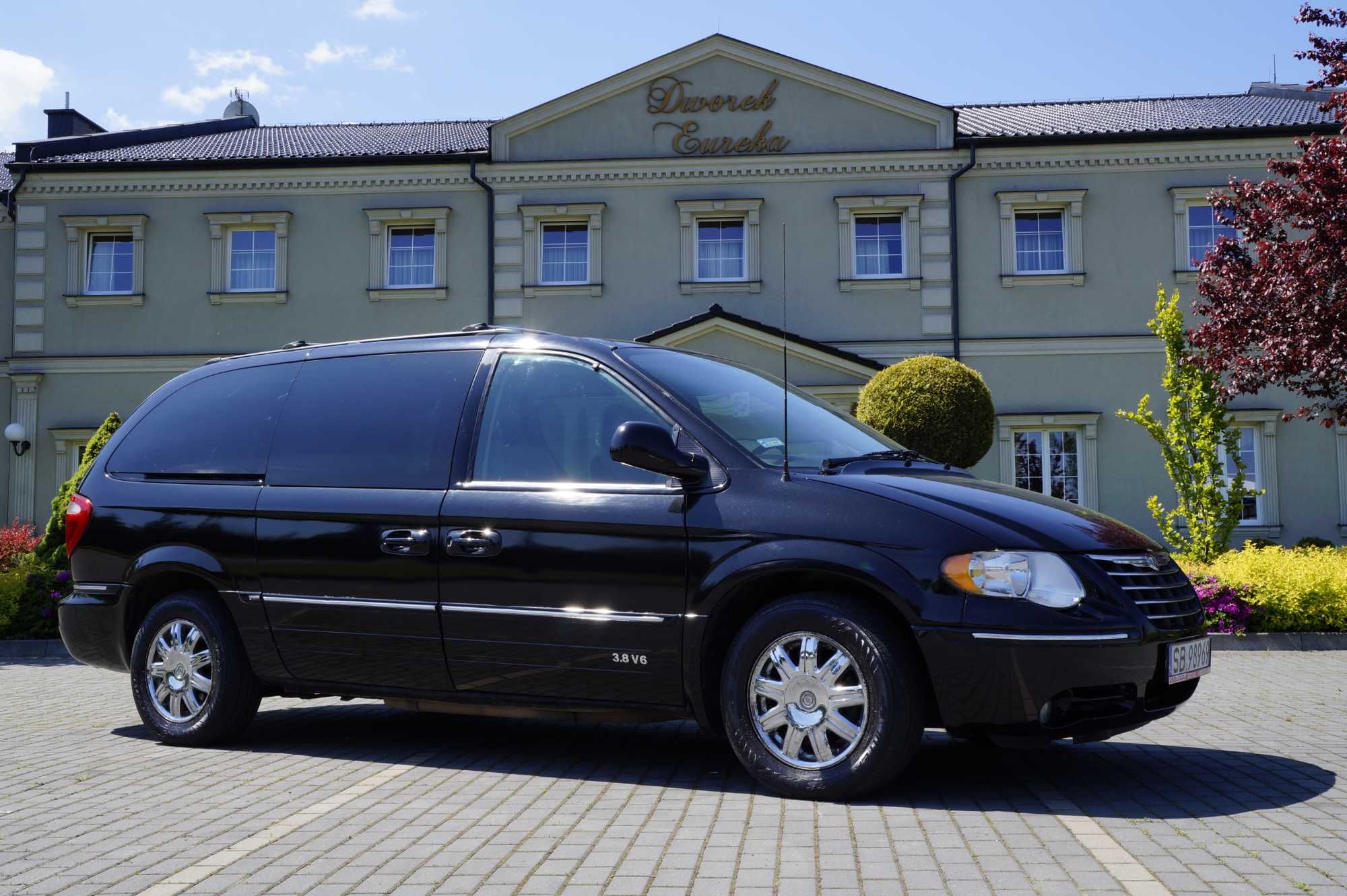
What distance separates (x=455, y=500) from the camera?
18.7 feet

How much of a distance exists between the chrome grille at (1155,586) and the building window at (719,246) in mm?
19781

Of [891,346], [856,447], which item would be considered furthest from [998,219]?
[856,447]

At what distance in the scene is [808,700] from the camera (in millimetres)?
4863

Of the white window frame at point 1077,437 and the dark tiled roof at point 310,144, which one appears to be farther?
the dark tiled roof at point 310,144

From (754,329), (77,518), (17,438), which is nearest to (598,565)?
(77,518)

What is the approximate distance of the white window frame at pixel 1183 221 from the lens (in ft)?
78.5

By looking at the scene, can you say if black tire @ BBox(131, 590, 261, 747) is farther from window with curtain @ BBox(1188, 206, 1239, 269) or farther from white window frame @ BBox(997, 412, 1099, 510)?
window with curtain @ BBox(1188, 206, 1239, 269)

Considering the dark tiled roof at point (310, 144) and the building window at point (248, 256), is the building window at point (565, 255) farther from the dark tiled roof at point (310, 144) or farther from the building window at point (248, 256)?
the building window at point (248, 256)

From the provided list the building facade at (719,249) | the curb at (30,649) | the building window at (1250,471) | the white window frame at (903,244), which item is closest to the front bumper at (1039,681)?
the curb at (30,649)

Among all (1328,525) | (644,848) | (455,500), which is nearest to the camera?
(644,848)

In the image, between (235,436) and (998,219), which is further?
(998,219)

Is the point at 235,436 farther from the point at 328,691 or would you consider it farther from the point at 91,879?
the point at 91,879

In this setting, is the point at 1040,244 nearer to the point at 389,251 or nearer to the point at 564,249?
the point at 564,249

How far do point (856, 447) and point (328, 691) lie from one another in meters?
2.79
